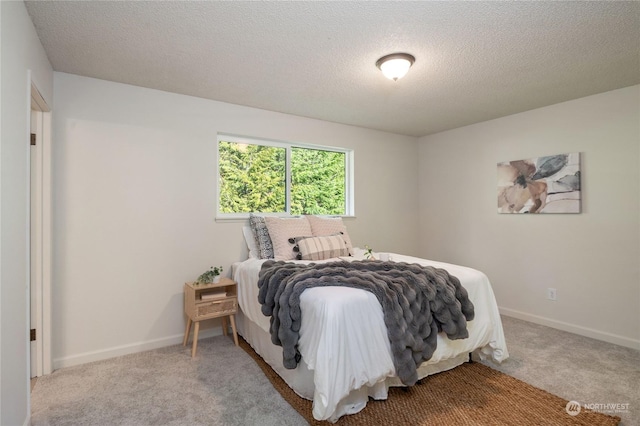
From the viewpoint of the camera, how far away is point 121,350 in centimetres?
273

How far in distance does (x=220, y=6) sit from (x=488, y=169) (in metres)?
3.47

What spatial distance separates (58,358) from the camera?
8.23ft

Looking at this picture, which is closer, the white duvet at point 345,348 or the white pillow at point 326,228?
the white duvet at point 345,348

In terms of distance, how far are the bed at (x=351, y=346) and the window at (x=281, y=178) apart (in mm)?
1545

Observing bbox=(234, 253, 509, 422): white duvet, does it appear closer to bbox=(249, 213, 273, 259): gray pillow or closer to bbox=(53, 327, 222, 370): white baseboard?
bbox=(249, 213, 273, 259): gray pillow

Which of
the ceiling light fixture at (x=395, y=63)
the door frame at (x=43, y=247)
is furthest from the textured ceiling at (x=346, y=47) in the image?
the door frame at (x=43, y=247)

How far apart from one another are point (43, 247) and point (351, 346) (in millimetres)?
2345

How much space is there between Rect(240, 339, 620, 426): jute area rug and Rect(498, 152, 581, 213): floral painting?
201 centimetres

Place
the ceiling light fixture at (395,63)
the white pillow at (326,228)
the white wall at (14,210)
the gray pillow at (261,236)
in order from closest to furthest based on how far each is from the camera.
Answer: the white wall at (14,210)
the ceiling light fixture at (395,63)
the gray pillow at (261,236)
the white pillow at (326,228)

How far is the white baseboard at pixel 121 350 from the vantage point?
253 cm

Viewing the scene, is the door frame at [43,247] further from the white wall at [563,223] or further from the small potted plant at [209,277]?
the white wall at [563,223]

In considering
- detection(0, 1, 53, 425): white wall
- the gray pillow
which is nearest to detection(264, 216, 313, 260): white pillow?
the gray pillow

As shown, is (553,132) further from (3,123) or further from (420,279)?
(3,123)

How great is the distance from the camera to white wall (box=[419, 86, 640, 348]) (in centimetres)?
294
